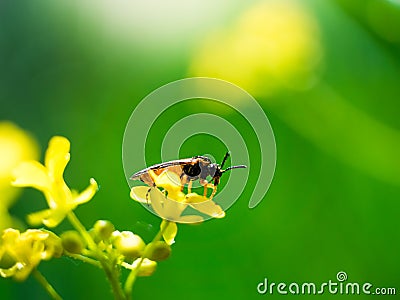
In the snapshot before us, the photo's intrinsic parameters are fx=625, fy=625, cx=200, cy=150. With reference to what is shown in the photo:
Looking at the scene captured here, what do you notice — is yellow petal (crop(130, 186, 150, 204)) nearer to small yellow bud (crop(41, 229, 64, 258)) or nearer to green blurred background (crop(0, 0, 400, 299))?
small yellow bud (crop(41, 229, 64, 258))

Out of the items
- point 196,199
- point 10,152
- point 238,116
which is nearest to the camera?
point 196,199

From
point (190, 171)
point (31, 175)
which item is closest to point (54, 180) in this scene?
A: point (31, 175)

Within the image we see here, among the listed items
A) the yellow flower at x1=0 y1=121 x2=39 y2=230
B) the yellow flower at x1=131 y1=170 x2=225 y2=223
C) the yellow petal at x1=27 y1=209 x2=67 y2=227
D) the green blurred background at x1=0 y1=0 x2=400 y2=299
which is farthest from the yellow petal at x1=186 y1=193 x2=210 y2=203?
the green blurred background at x1=0 y1=0 x2=400 y2=299

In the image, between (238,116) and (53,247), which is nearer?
(53,247)

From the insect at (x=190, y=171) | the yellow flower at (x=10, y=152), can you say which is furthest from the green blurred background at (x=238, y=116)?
the insect at (x=190, y=171)

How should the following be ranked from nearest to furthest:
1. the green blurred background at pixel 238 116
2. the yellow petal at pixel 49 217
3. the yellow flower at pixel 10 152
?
the yellow petal at pixel 49 217
the yellow flower at pixel 10 152
the green blurred background at pixel 238 116

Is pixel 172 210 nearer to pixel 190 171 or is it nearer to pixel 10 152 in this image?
pixel 190 171

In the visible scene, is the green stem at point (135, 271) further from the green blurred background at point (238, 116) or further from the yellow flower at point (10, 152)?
the green blurred background at point (238, 116)
